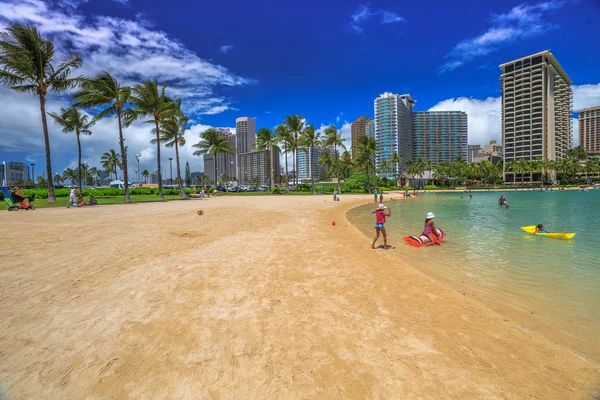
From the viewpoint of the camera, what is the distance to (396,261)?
26.7 ft

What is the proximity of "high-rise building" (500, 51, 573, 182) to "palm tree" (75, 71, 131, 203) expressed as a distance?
134 m

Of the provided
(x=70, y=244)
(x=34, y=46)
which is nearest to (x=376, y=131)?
(x=34, y=46)

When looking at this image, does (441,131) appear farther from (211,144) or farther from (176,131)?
(176,131)

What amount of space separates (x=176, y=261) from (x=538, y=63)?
516 feet

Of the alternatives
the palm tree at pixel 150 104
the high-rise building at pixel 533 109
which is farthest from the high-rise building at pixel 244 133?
the high-rise building at pixel 533 109

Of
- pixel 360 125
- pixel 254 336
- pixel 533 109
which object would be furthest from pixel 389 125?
pixel 254 336

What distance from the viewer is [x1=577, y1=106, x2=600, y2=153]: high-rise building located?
181750mm

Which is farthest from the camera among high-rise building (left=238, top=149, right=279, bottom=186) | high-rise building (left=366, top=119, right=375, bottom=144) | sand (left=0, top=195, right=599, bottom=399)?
high-rise building (left=238, top=149, right=279, bottom=186)

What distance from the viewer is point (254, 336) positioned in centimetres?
374

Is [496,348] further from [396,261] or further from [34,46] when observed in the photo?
[34,46]

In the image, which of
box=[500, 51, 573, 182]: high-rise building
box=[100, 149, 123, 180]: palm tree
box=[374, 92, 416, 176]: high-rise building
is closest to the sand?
box=[100, 149, 123, 180]: palm tree

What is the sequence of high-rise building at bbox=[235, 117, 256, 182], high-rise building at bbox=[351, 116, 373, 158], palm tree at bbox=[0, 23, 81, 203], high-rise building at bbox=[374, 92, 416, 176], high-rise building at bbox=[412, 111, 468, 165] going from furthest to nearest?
high-rise building at bbox=[351, 116, 373, 158], high-rise building at bbox=[412, 111, 468, 165], high-rise building at bbox=[374, 92, 416, 176], high-rise building at bbox=[235, 117, 256, 182], palm tree at bbox=[0, 23, 81, 203]

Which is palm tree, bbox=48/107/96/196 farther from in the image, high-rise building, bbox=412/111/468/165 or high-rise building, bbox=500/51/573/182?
high-rise building, bbox=412/111/468/165

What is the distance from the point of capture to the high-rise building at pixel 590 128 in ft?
596
